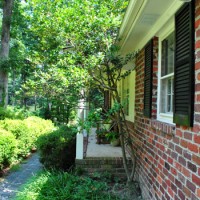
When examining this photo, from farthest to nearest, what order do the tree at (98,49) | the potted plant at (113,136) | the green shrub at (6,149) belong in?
the green shrub at (6,149) → the tree at (98,49) → the potted plant at (113,136)

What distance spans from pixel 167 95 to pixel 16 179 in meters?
4.23

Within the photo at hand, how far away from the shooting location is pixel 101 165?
219 inches

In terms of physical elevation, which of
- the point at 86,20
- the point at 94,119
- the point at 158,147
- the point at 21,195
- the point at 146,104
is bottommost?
the point at 21,195

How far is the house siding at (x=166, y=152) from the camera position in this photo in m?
2.29

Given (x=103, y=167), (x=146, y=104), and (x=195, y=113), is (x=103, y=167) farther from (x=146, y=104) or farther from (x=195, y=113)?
(x=195, y=113)

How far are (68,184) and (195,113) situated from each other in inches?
127

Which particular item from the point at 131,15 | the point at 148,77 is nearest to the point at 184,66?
the point at 131,15

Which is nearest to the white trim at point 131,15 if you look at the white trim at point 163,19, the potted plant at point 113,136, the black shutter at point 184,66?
the white trim at point 163,19

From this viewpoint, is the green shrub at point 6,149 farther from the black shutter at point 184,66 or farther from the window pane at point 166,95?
the black shutter at point 184,66

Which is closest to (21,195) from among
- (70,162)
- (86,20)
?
(70,162)

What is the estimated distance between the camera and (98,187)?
4.70 m

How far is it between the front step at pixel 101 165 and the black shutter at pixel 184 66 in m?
3.10

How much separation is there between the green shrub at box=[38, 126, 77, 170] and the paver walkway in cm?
63

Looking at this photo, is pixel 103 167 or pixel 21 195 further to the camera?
pixel 103 167
